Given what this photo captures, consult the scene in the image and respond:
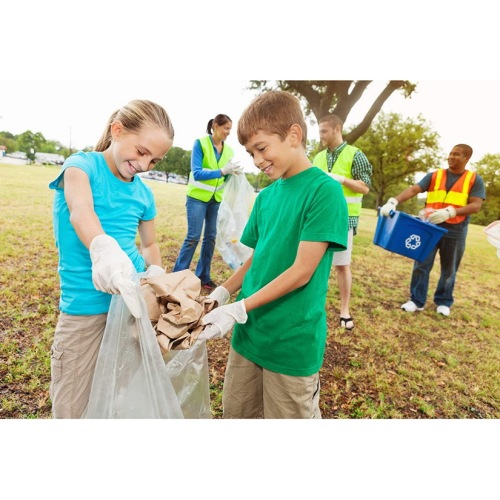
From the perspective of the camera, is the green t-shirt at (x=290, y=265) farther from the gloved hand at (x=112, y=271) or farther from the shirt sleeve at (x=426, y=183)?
the shirt sleeve at (x=426, y=183)

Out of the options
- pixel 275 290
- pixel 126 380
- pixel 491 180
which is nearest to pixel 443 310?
pixel 491 180

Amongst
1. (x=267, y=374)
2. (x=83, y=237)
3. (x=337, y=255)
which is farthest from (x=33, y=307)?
(x=337, y=255)

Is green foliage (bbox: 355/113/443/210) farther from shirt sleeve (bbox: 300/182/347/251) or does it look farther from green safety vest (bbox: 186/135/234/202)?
shirt sleeve (bbox: 300/182/347/251)

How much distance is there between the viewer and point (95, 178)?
1.02 m

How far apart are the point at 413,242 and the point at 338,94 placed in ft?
8.65

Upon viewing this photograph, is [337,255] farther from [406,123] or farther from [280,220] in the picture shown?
[406,123]

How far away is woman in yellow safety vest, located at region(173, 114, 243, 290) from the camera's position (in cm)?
294

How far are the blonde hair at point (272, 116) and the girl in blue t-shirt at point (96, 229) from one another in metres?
0.25

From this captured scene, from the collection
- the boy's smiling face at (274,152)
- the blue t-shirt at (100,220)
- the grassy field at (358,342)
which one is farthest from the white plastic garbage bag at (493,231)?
the blue t-shirt at (100,220)

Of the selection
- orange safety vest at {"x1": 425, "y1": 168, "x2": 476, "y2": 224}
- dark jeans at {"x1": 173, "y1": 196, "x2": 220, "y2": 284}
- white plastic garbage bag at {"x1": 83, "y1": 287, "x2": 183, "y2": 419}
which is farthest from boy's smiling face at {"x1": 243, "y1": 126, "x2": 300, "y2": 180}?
orange safety vest at {"x1": 425, "y1": 168, "x2": 476, "y2": 224}

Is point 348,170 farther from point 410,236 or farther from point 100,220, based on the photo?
point 100,220

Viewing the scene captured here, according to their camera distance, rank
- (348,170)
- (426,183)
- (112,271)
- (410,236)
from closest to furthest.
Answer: (112,271) < (348,170) < (410,236) < (426,183)

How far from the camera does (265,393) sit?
45.6 inches

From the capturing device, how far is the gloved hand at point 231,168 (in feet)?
9.87
